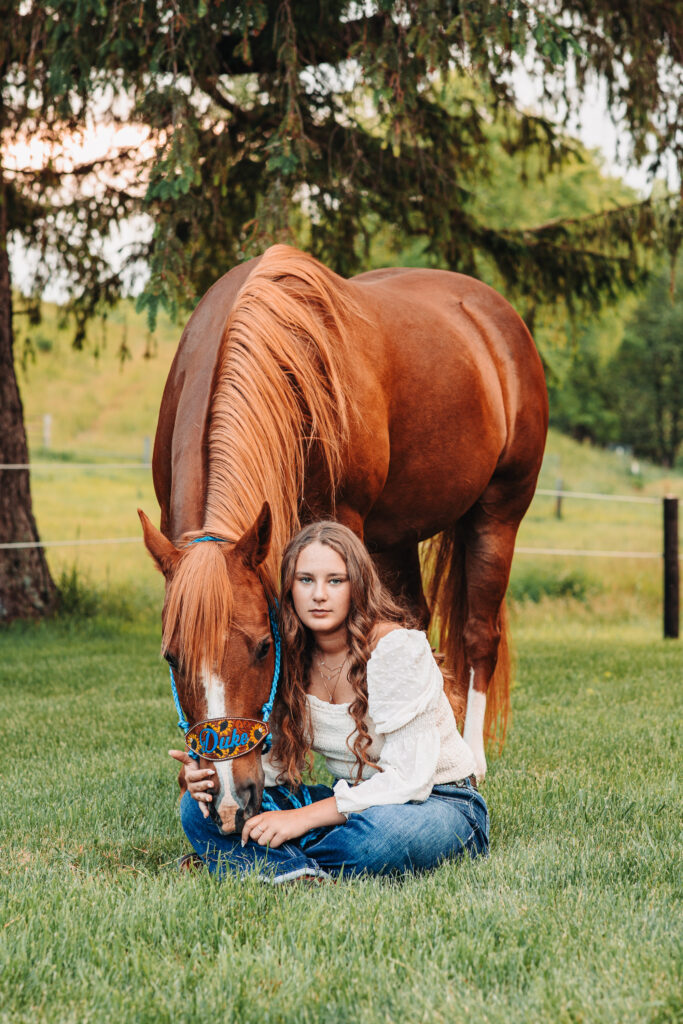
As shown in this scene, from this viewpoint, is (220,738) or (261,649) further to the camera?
(261,649)

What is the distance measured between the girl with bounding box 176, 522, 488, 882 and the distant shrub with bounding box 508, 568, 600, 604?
9.91 m

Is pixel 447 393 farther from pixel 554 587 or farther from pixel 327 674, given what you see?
pixel 554 587

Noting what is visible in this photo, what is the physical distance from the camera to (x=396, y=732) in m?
2.82

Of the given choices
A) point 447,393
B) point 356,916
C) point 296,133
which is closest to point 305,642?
point 356,916

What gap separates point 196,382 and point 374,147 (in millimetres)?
4771

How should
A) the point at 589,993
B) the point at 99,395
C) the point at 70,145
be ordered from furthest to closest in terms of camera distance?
1. the point at 99,395
2. the point at 70,145
3. the point at 589,993

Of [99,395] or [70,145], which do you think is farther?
[99,395]

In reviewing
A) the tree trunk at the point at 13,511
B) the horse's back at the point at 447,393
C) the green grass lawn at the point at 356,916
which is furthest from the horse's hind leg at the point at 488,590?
the tree trunk at the point at 13,511

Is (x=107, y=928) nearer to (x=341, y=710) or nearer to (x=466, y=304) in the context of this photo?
(x=341, y=710)

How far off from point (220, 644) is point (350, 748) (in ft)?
1.86

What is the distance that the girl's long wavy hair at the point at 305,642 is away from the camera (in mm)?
2906

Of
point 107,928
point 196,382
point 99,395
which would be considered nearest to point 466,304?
point 196,382

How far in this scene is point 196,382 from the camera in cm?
332

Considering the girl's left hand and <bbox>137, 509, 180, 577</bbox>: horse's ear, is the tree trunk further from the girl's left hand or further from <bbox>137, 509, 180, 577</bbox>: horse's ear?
the girl's left hand
